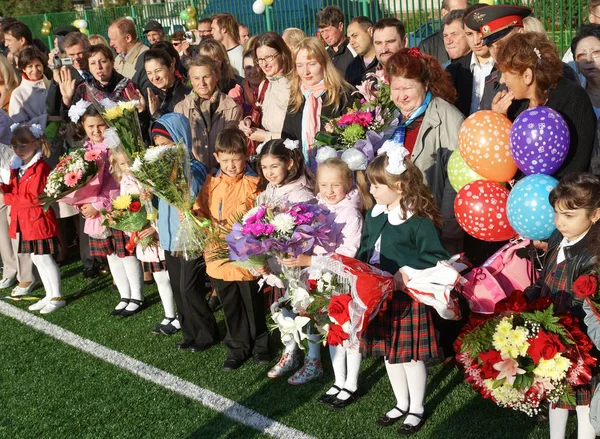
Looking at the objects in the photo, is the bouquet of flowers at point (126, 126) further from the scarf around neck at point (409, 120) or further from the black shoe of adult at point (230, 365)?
the scarf around neck at point (409, 120)

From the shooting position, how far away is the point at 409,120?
208 inches

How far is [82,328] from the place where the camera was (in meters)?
7.15

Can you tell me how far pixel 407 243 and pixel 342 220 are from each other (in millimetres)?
627

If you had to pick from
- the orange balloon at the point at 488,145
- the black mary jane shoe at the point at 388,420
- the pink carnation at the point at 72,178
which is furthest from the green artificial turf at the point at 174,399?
the orange balloon at the point at 488,145

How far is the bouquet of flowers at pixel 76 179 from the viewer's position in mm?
6727

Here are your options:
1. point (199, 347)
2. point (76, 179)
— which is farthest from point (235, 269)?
point (76, 179)

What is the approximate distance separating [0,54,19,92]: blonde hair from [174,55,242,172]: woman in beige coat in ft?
11.7

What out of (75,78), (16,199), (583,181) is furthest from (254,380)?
(75,78)

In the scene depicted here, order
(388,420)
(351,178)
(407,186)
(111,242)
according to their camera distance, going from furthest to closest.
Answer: (111,242) → (351,178) → (388,420) → (407,186)

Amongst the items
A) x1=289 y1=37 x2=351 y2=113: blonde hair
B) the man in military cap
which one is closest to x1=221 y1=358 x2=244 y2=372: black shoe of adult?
x1=289 y1=37 x2=351 y2=113: blonde hair

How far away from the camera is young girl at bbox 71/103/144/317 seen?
7.10 meters

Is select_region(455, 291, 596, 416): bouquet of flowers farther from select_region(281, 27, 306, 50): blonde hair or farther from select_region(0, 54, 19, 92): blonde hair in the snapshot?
select_region(0, 54, 19, 92): blonde hair

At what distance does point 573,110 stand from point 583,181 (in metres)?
0.73

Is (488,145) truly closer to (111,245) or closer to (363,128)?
(363,128)
